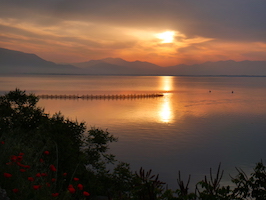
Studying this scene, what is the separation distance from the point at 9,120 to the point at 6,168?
46.2 feet

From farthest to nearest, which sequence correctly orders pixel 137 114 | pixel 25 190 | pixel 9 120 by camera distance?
pixel 137 114, pixel 9 120, pixel 25 190

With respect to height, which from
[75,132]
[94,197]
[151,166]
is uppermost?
[75,132]

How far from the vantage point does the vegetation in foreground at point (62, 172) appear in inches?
272

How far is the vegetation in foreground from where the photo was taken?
6.90 meters

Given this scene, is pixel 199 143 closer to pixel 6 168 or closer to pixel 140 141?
pixel 140 141

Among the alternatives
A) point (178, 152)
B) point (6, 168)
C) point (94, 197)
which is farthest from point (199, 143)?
point (6, 168)

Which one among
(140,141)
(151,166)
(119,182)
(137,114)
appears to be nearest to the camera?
(119,182)

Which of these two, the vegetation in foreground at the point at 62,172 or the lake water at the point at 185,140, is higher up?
the vegetation in foreground at the point at 62,172

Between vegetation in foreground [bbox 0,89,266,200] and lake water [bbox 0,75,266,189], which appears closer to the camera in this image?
vegetation in foreground [bbox 0,89,266,200]

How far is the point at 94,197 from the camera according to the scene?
16.5 m

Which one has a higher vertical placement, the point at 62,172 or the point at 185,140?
the point at 62,172

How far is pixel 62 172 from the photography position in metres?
14.8

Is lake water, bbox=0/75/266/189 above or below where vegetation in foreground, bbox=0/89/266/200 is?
below

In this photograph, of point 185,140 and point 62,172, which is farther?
point 185,140
